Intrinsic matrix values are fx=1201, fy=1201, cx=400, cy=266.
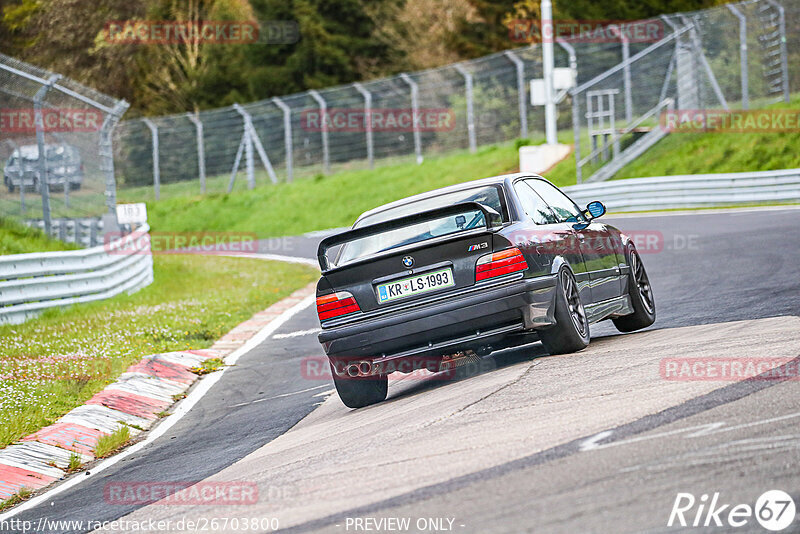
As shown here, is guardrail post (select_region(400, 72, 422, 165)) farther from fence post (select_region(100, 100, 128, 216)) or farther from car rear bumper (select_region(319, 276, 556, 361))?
car rear bumper (select_region(319, 276, 556, 361))

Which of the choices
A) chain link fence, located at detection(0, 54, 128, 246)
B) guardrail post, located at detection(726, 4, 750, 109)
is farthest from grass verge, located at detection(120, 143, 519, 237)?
chain link fence, located at detection(0, 54, 128, 246)

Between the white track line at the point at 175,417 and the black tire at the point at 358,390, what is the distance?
4.49 ft

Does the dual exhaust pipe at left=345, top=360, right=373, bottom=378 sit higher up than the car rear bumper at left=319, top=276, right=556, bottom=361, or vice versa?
the car rear bumper at left=319, top=276, right=556, bottom=361

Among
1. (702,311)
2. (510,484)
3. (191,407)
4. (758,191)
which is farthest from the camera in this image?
(758,191)

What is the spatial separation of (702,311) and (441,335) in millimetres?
3548

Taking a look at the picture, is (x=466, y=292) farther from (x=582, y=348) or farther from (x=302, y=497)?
(x=302, y=497)

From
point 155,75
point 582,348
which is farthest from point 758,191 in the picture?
point 155,75

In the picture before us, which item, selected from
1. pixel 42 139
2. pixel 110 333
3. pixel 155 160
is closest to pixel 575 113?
pixel 42 139

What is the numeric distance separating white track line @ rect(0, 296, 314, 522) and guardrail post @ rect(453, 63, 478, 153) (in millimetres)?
20533

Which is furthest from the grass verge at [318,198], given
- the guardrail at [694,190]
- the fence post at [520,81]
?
the guardrail at [694,190]

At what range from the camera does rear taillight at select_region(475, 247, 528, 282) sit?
794cm

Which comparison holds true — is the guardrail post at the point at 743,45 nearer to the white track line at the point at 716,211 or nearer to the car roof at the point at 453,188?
the white track line at the point at 716,211

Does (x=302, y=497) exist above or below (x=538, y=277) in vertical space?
below

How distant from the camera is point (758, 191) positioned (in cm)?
2441
